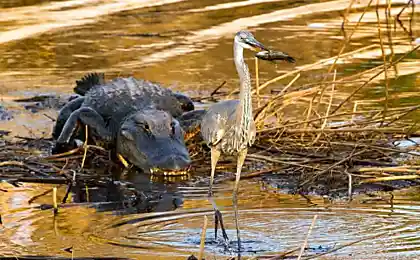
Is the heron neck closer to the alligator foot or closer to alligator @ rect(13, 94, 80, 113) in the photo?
the alligator foot

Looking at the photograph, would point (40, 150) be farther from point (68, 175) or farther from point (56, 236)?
point (56, 236)

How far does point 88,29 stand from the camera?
14031 millimetres

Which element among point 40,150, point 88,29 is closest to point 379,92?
point 40,150

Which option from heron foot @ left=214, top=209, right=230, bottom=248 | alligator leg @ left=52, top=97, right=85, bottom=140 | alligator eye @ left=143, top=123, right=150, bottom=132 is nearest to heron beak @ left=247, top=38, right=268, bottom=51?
heron foot @ left=214, top=209, right=230, bottom=248

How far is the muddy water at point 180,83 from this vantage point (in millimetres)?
5672

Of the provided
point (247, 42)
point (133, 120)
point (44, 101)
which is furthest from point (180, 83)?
point (247, 42)

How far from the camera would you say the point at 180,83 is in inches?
431

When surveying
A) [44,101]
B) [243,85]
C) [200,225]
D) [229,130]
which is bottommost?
[200,225]

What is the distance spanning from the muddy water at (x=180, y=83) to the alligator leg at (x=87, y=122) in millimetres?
519

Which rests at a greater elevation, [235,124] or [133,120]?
[235,124]

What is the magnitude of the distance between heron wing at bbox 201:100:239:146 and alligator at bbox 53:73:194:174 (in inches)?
63.2

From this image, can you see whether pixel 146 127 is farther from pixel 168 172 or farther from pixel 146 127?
pixel 168 172

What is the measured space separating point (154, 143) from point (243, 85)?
8.33ft

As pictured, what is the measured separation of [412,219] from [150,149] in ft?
8.32
